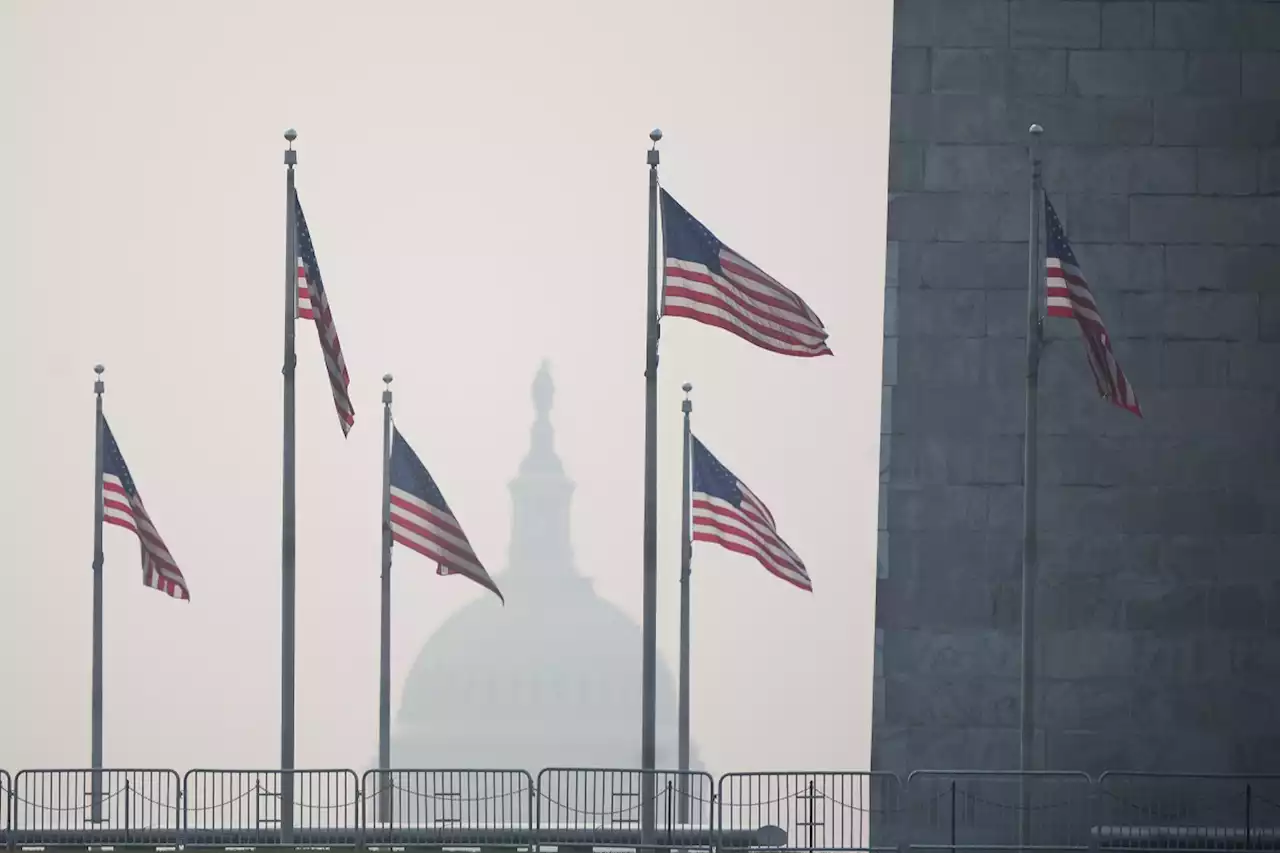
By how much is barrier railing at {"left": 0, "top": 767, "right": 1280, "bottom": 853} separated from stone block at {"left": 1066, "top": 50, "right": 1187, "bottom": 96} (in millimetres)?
10678

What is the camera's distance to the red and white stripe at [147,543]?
3656 cm

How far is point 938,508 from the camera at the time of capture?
126 feet

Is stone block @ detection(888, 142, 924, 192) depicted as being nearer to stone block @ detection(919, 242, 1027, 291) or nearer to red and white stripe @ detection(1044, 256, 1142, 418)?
stone block @ detection(919, 242, 1027, 291)

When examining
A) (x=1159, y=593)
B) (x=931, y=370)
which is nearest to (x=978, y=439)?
(x=931, y=370)

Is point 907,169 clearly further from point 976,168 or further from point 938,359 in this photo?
point 938,359

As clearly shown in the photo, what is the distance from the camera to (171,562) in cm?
3666

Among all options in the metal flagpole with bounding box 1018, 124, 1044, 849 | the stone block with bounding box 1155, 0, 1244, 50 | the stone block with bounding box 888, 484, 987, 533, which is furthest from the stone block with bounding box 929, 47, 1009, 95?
the stone block with bounding box 888, 484, 987, 533

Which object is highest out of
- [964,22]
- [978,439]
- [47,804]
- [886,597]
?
[964,22]

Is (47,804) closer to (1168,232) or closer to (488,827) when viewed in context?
(488,827)

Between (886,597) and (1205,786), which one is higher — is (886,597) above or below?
above

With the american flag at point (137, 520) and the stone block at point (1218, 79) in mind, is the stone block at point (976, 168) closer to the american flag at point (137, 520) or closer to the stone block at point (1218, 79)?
the stone block at point (1218, 79)

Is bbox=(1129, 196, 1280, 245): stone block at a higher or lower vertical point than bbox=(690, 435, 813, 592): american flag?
higher

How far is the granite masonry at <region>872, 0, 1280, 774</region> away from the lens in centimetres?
3844

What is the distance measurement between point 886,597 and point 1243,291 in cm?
734
